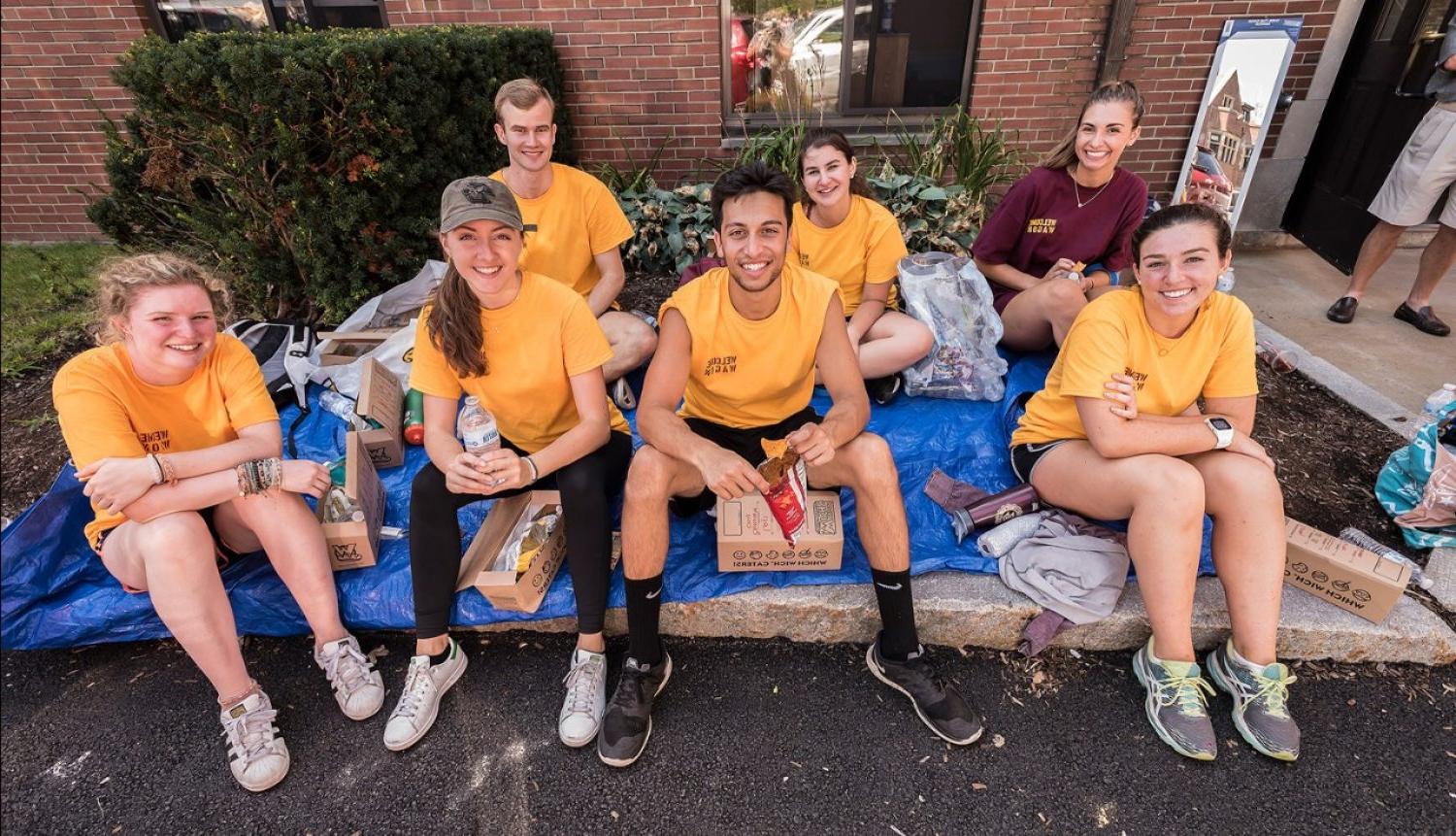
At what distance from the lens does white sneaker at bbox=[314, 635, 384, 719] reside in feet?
7.42

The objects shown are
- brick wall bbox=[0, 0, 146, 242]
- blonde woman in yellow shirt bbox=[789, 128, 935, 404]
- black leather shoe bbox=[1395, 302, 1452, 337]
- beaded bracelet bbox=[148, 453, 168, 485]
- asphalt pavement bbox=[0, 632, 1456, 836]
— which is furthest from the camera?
brick wall bbox=[0, 0, 146, 242]

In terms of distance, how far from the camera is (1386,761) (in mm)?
2047

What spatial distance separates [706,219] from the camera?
5.02 m

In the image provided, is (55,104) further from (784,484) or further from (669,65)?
(784,484)

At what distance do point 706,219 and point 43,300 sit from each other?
16.2 feet

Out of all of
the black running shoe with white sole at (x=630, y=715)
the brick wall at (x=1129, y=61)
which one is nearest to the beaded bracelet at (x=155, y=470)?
the black running shoe with white sole at (x=630, y=715)

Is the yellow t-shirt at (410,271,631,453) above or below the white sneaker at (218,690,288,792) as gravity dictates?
above

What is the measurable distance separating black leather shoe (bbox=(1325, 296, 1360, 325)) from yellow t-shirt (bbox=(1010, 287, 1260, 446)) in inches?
116

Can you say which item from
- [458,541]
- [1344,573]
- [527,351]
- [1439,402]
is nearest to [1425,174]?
[1439,402]

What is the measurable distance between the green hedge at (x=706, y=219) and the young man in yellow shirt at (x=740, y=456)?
2618 millimetres

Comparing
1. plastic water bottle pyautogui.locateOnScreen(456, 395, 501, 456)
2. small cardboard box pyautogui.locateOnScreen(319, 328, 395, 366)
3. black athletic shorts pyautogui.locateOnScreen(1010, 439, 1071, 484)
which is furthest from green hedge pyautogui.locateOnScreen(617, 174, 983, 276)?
plastic water bottle pyautogui.locateOnScreen(456, 395, 501, 456)

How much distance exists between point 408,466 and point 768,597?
70.3 inches

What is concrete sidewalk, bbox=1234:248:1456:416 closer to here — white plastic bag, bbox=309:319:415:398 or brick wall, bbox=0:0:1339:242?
brick wall, bbox=0:0:1339:242

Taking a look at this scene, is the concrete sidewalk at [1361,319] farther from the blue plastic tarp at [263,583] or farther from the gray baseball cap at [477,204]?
the gray baseball cap at [477,204]
